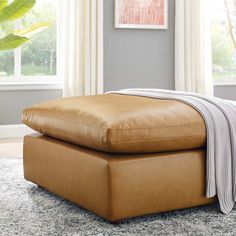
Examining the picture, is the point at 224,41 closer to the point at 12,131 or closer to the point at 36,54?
the point at 36,54

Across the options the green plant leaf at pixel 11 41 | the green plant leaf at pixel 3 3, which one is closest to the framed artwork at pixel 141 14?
the green plant leaf at pixel 3 3

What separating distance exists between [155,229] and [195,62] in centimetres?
383

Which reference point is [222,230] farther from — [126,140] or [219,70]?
[219,70]

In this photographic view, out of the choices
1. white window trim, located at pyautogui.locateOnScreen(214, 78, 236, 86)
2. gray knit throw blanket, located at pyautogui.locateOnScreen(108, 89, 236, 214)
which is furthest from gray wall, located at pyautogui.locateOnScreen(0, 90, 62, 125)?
gray knit throw blanket, located at pyautogui.locateOnScreen(108, 89, 236, 214)

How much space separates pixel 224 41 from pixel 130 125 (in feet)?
14.6

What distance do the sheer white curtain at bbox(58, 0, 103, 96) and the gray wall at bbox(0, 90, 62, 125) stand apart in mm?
295

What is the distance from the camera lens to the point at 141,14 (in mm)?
5676

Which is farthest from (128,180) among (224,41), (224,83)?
(224,41)

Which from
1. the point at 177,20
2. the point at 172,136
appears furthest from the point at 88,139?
the point at 177,20

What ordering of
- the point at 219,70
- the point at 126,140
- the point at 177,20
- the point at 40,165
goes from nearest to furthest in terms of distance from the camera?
the point at 126,140, the point at 40,165, the point at 177,20, the point at 219,70

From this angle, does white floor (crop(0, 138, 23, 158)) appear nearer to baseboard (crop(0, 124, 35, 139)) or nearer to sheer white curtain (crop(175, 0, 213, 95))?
baseboard (crop(0, 124, 35, 139))

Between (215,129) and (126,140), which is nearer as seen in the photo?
(126,140)

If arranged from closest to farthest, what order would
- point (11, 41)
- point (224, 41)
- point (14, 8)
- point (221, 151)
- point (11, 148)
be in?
point (221, 151)
point (11, 41)
point (14, 8)
point (11, 148)
point (224, 41)

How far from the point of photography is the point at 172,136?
7.97ft
